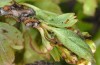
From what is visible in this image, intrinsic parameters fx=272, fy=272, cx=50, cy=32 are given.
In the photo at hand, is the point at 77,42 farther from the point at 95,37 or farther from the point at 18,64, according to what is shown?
the point at 95,37

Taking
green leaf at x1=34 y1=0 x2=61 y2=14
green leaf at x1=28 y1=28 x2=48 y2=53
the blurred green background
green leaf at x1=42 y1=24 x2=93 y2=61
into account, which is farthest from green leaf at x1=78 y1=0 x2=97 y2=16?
green leaf at x1=42 y1=24 x2=93 y2=61

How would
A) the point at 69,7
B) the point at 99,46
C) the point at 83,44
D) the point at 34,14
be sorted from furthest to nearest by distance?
the point at 69,7
the point at 99,46
the point at 34,14
the point at 83,44

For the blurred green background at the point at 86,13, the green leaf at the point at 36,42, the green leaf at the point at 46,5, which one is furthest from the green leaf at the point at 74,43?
the blurred green background at the point at 86,13

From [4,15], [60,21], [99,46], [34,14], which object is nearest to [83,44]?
[60,21]

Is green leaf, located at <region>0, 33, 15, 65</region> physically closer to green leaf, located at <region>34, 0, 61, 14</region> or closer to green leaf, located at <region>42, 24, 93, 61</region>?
green leaf, located at <region>42, 24, 93, 61</region>

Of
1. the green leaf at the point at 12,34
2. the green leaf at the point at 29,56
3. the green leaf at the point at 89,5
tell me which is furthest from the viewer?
the green leaf at the point at 89,5

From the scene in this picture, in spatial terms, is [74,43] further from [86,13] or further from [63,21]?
[86,13]

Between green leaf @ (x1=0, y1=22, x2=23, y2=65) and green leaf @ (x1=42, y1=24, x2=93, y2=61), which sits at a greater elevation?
green leaf @ (x1=42, y1=24, x2=93, y2=61)

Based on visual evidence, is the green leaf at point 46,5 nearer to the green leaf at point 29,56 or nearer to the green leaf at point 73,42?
the green leaf at point 29,56
